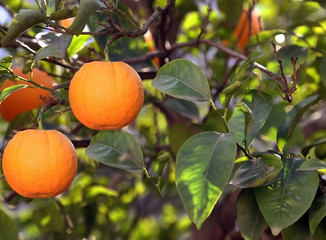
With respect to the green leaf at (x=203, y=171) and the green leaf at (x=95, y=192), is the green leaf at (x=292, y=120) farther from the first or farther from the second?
the green leaf at (x=95, y=192)

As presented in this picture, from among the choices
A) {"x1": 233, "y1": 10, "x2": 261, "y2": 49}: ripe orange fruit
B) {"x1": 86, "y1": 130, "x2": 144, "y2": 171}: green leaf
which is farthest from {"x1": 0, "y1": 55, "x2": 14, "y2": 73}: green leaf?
{"x1": 233, "y1": 10, "x2": 261, "y2": 49}: ripe orange fruit

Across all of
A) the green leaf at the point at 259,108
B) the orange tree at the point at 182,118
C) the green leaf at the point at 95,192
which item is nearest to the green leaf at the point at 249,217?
the orange tree at the point at 182,118

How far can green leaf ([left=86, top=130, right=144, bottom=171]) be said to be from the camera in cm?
113

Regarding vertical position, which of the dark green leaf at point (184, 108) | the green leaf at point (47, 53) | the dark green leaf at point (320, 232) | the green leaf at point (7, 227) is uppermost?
the green leaf at point (47, 53)

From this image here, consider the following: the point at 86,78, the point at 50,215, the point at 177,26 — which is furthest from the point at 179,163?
the point at 177,26

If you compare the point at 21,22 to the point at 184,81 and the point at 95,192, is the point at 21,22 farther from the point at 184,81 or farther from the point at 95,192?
the point at 95,192

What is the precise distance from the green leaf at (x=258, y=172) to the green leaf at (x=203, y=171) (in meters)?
0.08

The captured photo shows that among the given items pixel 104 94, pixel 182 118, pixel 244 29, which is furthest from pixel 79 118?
pixel 244 29

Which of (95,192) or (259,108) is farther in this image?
(95,192)

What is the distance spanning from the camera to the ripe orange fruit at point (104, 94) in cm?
102

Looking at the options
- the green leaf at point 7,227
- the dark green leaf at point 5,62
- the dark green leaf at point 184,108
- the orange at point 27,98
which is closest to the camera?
the dark green leaf at point 5,62

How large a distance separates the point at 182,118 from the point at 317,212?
0.76 metres

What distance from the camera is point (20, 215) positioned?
7.11 feet

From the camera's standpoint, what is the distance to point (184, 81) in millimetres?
1056
